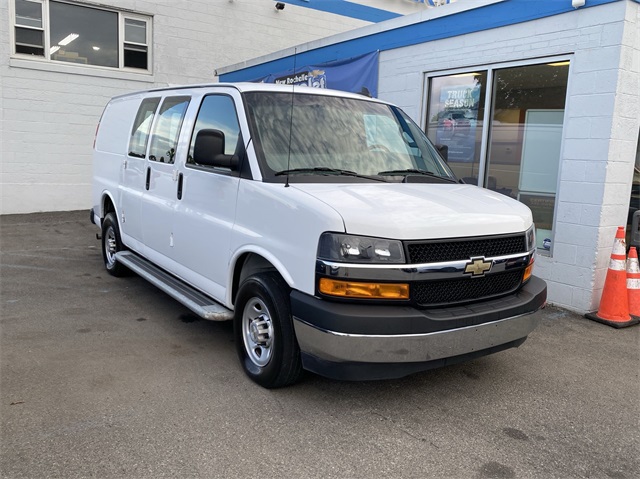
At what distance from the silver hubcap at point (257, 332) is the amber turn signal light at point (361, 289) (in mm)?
644

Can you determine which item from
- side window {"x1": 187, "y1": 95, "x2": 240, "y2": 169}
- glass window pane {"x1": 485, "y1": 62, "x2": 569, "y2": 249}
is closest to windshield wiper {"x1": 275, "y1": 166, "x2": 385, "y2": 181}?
side window {"x1": 187, "y1": 95, "x2": 240, "y2": 169}

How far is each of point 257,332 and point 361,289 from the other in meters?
0.99

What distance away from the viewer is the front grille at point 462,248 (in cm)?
331

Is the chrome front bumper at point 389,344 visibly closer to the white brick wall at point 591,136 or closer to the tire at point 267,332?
the tire at point 267,332

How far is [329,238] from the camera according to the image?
321cm

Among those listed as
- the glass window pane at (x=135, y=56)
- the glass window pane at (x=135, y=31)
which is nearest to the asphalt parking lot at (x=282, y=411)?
the glass window pane at (x=135, y=56)

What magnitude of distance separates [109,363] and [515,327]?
301 centimetres

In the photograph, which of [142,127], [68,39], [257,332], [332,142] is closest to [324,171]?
[332,142]

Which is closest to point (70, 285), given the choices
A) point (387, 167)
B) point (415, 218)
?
point (387, 167)

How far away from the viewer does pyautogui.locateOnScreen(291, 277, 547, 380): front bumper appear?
3.16m

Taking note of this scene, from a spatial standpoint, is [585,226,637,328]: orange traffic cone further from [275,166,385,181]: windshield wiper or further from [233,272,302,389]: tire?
[233,272,302,389]: tire

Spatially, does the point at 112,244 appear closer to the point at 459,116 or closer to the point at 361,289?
the point at 361,289

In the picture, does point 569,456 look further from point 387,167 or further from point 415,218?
point 387,167

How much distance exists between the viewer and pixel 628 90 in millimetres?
5645
